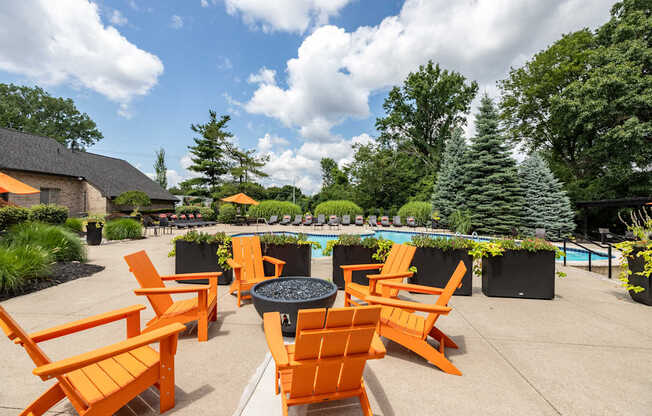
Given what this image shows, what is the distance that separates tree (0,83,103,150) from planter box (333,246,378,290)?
3857 centimetres

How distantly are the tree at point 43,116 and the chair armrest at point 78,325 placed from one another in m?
39.1

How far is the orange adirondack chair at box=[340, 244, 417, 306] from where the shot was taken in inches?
123

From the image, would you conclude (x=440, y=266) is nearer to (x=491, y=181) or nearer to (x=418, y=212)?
(x=491, y=181)

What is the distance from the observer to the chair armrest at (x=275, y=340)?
1495mm

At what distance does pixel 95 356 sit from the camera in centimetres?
140

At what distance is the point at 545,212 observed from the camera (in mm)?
13523

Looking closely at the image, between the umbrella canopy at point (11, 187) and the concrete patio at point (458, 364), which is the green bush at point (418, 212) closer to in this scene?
the concrete patio at point (458, 364)

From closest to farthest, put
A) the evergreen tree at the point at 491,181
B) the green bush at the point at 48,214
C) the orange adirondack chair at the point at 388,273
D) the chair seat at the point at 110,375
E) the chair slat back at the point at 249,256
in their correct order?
the chair seat at the point at 110,375, the orange adirondack chair at the point at 388,273, the chair slat back at the point at 249,256, the green bush at the point at 48,214, the evergreen tree at the point at 491,181

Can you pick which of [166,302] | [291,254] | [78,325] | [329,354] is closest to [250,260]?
[291,254]

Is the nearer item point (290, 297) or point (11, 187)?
point (290, 297)

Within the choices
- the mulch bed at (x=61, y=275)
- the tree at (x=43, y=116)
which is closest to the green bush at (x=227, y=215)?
the mulch bed at (x=61, y=275)

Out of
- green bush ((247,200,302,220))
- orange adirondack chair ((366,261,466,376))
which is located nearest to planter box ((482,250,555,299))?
orange adirondack chair ((366,261,466,376))

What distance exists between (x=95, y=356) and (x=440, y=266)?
4.35 metres

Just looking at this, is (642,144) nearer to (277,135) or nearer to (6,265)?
(6,265)
